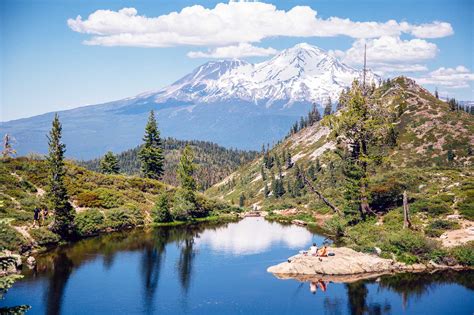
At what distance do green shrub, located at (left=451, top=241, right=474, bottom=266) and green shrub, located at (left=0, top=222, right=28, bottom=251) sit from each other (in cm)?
5814

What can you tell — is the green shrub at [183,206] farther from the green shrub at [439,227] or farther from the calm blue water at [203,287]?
the green shrub at [439,227]

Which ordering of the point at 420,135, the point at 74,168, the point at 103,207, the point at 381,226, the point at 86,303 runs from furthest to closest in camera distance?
the point at 420,135 → the point at 74,168 → the point at 103,207 → the point at 381,226 → the point at 86,303

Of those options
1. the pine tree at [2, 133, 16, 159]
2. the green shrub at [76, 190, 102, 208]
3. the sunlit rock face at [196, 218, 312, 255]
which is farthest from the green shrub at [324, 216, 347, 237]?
the pine tree at [2, 133, 16, 159]

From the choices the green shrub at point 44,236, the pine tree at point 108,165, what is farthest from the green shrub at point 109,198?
the pine tree at point 108,165

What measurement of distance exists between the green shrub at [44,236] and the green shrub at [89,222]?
Answer: 6.85 m

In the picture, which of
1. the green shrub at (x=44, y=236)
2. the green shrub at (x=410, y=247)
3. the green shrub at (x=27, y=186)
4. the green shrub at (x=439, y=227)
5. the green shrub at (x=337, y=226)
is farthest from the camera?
the green shrub at (x=27, y=186)

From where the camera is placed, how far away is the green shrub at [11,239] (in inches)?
2680

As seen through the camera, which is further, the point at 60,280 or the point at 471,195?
the point at 471,195

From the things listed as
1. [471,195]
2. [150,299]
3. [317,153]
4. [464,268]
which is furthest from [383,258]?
[317,153]

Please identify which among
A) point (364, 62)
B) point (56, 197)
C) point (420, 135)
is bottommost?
point (56, 197)

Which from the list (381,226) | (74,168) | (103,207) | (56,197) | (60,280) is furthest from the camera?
(74,168)

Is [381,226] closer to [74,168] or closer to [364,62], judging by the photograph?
[364,62]

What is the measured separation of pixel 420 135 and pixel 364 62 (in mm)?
62126

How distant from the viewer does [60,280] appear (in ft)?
197
